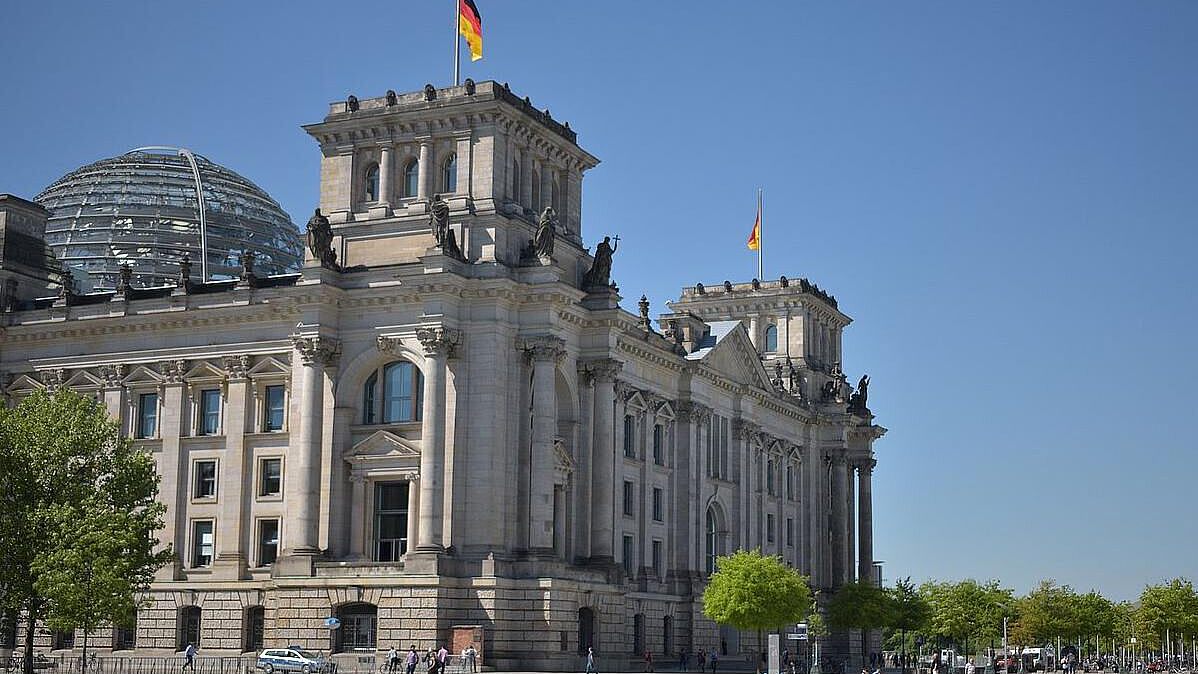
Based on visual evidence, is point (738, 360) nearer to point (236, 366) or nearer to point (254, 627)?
point (236, 366)

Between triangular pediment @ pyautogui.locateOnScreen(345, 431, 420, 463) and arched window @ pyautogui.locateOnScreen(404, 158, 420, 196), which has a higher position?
arched window @ pyautogui.locateOnScreen(404, 158, 420, 196)

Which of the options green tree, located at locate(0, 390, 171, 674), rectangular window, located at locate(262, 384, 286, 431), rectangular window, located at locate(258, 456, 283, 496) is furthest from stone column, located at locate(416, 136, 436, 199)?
green tree, located at locate(0, 390, 171, 674)

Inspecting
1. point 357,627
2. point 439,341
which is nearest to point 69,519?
point 357,627

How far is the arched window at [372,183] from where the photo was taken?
83.7 m

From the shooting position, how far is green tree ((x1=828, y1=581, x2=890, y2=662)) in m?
116

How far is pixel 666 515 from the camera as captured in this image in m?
100

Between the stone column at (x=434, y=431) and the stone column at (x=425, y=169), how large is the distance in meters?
8.13

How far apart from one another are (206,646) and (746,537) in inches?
1672

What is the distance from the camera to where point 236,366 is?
82.8m

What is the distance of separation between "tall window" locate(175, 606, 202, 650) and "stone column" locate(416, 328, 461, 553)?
542 inches

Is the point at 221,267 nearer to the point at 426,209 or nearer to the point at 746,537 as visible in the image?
the point at 426,209

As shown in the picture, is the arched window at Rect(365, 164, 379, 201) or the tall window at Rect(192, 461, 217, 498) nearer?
the tall window at Rect(192, 461, 217, 498)

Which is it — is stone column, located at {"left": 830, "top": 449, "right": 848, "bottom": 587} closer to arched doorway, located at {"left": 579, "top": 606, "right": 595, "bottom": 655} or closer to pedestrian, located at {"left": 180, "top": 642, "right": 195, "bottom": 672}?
arched doorway, located at {"left": 579, "top": 606, "right": 595, "bottom": 655}

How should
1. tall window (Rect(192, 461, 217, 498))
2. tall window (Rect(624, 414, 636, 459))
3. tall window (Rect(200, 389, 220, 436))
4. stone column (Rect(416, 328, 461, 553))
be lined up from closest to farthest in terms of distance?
1. stone column (Rect(416, 328, 461, 553))
2. tall window (Rect(192, 461, 217, 498))
3. tall window (Rect(200, 389, 220, 436))
4. tall window (Rect(624, 414, 636, 459))
